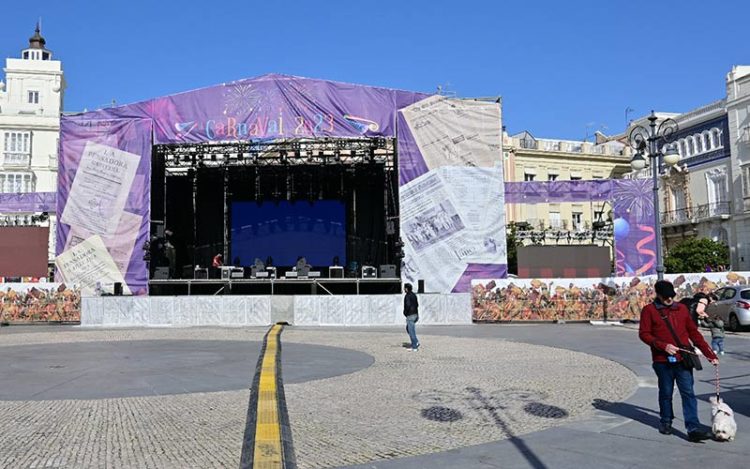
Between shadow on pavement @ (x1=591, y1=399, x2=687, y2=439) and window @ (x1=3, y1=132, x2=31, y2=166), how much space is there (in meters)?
58.0

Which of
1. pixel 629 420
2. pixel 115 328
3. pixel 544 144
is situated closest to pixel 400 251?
pixel 115 328

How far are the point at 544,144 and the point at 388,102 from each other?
124ft

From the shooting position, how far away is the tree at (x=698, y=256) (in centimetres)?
4362

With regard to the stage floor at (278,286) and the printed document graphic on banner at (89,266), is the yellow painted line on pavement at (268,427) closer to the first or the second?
the stage floor at (278,286)

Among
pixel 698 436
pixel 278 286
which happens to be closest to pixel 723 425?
pixel 698 436

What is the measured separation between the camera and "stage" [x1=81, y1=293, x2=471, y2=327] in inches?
941

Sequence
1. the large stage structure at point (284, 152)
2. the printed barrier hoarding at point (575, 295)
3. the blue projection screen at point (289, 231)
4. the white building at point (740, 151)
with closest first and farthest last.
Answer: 1. the printed barrier hoarding at point (575, 295)
2. the large stage structure at point (284, 152)
3. the blue projection screen at point (289, 231)
4. the white building at point (740, 151)

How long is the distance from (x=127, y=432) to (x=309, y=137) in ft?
74.7

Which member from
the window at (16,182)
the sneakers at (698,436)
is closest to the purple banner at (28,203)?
the window at (16,182)

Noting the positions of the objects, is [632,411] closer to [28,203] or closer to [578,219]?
[28,203]

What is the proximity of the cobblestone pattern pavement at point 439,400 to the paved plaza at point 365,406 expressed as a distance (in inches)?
1.2

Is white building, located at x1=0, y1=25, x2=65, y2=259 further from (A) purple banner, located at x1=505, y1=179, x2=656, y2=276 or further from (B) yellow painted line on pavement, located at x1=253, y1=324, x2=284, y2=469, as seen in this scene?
(B) yellow painted line on pavement, located at x1=253, y1=324, x2=284, y2=469

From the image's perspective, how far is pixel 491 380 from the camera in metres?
10.2

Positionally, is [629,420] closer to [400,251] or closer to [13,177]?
[400,251]
